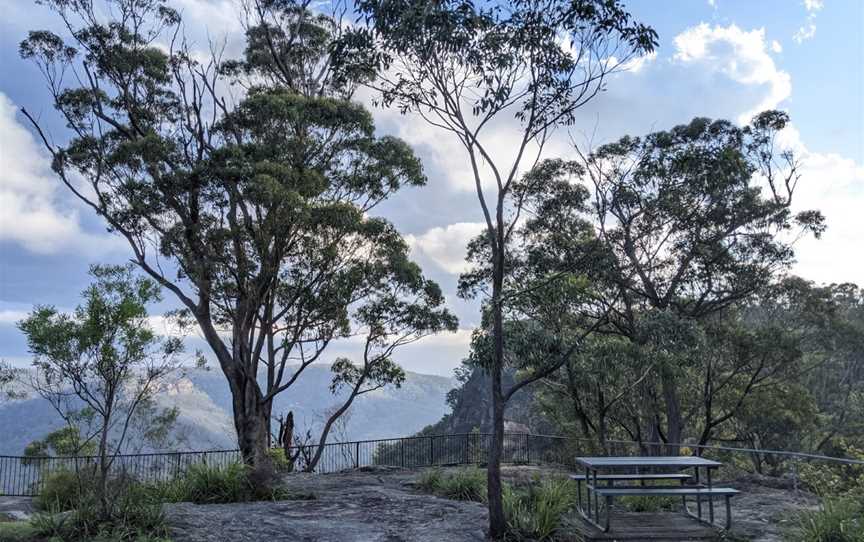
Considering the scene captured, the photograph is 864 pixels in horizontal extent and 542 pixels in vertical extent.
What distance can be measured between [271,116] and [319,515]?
1241 centimetres

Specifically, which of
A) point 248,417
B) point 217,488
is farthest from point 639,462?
point 248,417

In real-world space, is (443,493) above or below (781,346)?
below

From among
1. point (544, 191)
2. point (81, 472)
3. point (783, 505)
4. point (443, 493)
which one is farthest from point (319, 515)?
point (544, 191)

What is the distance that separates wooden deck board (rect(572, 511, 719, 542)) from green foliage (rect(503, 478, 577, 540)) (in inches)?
13.0

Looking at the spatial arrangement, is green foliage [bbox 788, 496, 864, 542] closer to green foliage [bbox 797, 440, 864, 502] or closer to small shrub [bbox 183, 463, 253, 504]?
small shrub [bbox 183, 463, 253, 504]

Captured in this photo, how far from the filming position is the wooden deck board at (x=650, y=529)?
8883mm

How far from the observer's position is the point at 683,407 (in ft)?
96.2

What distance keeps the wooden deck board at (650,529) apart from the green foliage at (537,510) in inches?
13.0

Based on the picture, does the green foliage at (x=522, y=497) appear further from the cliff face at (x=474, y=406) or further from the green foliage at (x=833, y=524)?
the cliff face at (x=474, y=406)

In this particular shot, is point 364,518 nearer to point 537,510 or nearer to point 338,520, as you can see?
point 338,520

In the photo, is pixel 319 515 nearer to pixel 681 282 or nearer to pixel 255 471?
pixel 255 471

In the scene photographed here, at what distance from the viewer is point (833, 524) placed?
7953 mm

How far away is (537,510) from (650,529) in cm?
151

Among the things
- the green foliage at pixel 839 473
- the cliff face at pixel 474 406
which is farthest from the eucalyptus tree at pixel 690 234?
the cliff face at pixel 474 406
